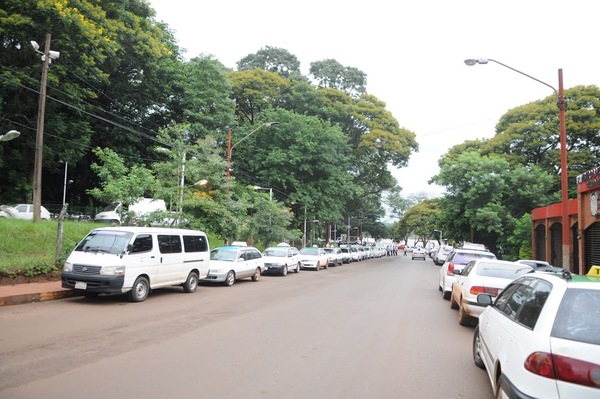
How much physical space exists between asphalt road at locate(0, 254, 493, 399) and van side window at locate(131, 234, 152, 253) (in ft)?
4.81

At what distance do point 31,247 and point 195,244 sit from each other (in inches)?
260

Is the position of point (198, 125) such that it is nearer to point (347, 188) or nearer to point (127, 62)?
point (127, 62)

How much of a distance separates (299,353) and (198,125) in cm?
2969

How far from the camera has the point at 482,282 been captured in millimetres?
9469

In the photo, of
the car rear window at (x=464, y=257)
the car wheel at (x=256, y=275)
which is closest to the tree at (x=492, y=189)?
the car rear window at (x=464, y=257)

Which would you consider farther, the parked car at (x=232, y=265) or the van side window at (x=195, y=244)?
the parked car at (x=232, y=265)

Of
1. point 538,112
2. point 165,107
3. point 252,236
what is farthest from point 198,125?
point 538,112

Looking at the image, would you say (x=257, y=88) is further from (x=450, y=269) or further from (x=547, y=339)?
(x=547, y=339)

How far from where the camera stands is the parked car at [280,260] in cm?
2328

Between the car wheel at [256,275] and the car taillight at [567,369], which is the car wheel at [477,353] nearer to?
the car taillight at [567,369]

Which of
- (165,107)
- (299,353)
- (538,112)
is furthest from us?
(165,107)

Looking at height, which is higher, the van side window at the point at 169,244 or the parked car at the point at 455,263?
the van side window at the point at 169,244

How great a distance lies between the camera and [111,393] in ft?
16.0

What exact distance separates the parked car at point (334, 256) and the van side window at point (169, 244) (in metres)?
20.2
